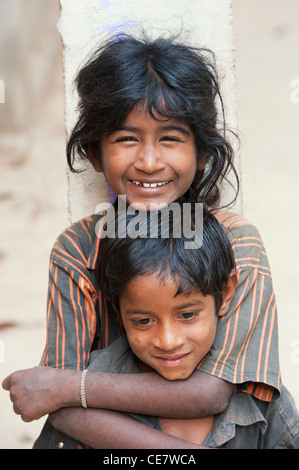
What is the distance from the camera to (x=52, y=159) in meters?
6.42

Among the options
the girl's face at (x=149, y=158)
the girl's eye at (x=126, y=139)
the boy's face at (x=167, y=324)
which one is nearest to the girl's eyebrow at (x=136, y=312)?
the boy's face at (x=167, y=324)

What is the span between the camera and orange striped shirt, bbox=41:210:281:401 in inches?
81.3

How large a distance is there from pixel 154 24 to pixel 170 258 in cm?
88

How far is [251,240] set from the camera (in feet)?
7.18

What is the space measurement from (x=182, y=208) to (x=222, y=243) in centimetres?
15

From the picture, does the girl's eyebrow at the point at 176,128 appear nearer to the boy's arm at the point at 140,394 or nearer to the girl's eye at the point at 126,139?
the girl's eye at the point at 126,139

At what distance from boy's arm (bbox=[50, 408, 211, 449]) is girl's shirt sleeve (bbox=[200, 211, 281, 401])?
21 centimetres

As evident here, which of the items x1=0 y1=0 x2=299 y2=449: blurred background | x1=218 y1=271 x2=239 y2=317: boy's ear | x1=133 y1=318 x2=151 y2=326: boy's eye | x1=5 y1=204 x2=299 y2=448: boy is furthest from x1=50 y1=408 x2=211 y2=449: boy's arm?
x1=0 y1=0 x2=299 y2=449: blurred background

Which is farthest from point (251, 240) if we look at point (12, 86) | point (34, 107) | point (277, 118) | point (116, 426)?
point (34, 107)

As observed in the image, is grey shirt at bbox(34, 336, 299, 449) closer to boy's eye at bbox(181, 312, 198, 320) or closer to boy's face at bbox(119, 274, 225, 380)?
boy's face at bbox(119, 274, 225, 380)

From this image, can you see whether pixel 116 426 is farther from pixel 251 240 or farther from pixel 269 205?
pixel 269 205

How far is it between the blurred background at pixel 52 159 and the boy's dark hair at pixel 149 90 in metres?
1.83

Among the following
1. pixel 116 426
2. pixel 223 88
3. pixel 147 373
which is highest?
pixel 223 88

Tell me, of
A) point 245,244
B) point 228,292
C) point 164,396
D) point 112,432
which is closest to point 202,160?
point 245,244
